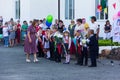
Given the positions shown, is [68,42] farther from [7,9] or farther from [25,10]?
[7,9]

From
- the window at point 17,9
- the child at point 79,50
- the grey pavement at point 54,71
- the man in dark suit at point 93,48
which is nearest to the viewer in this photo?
the grey pavement at point 54,71

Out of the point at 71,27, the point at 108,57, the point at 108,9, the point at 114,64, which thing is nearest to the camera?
the point at 114,64

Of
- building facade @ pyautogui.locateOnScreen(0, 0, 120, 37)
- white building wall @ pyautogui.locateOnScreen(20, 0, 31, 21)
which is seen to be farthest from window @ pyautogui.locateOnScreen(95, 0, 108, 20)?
white building wall @ pyautogui.locateOnScreen(20, 0, 31, 21)

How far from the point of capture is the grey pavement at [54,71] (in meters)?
14.6

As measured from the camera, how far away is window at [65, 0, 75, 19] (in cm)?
3178

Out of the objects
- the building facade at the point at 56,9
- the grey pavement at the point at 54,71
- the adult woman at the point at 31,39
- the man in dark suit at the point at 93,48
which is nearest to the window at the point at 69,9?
the building facade at the point at 56,9

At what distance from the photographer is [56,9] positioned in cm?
3306

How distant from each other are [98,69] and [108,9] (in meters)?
12.3

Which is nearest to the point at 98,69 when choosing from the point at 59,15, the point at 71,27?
the point at 71,27

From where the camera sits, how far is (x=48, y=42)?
69.6 ft

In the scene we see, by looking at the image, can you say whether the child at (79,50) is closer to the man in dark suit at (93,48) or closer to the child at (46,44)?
the man in dark suit at (93,48)

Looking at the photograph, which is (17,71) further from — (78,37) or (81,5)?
(81,5)

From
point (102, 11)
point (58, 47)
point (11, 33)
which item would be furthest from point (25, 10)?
point (58, 47)

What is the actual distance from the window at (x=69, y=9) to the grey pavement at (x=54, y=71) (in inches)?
500
